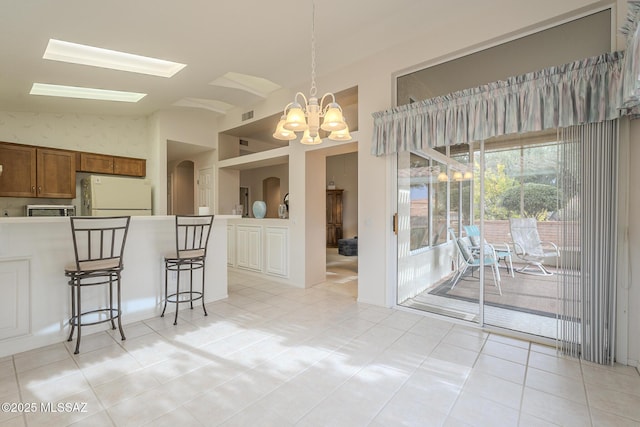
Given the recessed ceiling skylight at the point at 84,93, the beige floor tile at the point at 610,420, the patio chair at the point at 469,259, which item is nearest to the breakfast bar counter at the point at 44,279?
the recessed ceiling skylight at the point at 84,93

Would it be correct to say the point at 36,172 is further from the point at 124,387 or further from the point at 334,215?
the point at 334,215

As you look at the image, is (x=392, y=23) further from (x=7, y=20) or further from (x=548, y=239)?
(x=7, y=20)

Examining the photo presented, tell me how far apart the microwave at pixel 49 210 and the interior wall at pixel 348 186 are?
23.5 feet

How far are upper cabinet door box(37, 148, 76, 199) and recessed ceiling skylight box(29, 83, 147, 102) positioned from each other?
1.05m

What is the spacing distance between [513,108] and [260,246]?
4286mm

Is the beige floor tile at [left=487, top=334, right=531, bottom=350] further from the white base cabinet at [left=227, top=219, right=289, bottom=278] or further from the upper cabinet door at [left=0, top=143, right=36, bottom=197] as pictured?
the upper cabinet door at [left=0, top=143, right=36, bottom=197]

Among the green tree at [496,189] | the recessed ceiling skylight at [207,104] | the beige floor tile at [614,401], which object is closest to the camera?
the beige floor tile at [614,401]

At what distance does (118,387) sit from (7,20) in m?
2.99

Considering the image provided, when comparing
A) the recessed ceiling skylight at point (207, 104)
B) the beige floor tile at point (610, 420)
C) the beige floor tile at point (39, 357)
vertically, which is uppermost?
the recessed ceiling skylight at point (207, 104)

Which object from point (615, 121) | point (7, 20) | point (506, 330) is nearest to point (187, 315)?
point (7, 20)

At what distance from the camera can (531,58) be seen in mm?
2734

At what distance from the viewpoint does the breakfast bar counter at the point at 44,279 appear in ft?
8.09

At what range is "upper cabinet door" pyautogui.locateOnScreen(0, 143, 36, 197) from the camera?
13.6 feet

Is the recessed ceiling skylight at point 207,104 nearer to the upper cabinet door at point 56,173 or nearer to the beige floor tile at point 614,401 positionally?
the upper cabinet door at point 56,173
